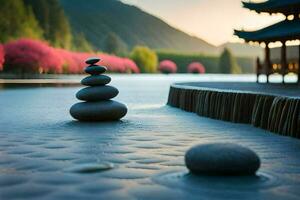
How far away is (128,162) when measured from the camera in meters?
10.0

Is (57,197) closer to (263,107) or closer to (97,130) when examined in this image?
(97,130)

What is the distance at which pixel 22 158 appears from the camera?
415 inches

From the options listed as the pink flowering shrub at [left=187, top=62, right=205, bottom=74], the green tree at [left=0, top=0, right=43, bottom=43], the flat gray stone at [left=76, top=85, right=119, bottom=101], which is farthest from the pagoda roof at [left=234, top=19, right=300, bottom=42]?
the pink flowering shrub at [left=187, top=62, right=205, bottom=74]

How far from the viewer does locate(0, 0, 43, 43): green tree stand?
79625 mm

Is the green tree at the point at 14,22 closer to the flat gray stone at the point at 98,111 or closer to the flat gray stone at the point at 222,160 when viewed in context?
the flat gray stone at the point at 98,111

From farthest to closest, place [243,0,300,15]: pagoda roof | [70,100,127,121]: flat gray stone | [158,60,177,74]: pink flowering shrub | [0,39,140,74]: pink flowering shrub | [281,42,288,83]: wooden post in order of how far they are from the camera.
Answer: [158,60,177,74]: pink flowering shrub < [0,39,140,74]: pink flowering shrub < [281,42,288,83]: wooden post < [243,0,300,15]: pagoda roof < [70,100,127,121]: flat gray stone

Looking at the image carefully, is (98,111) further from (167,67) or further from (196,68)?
(196,68)

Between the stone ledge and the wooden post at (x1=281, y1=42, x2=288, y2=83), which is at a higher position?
the wooden post at (x1=281, y1=42, x2=288, y2=83)

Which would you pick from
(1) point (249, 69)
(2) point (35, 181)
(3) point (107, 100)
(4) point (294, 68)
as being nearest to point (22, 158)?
(2) point (35, 181)

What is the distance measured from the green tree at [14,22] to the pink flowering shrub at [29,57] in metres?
4.17

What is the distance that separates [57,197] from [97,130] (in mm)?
8155

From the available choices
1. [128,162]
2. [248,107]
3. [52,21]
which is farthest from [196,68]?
[128,162]

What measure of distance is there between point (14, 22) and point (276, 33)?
57.5m

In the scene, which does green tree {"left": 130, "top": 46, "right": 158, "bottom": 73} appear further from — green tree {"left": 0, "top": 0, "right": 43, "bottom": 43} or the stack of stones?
the stack of stones
